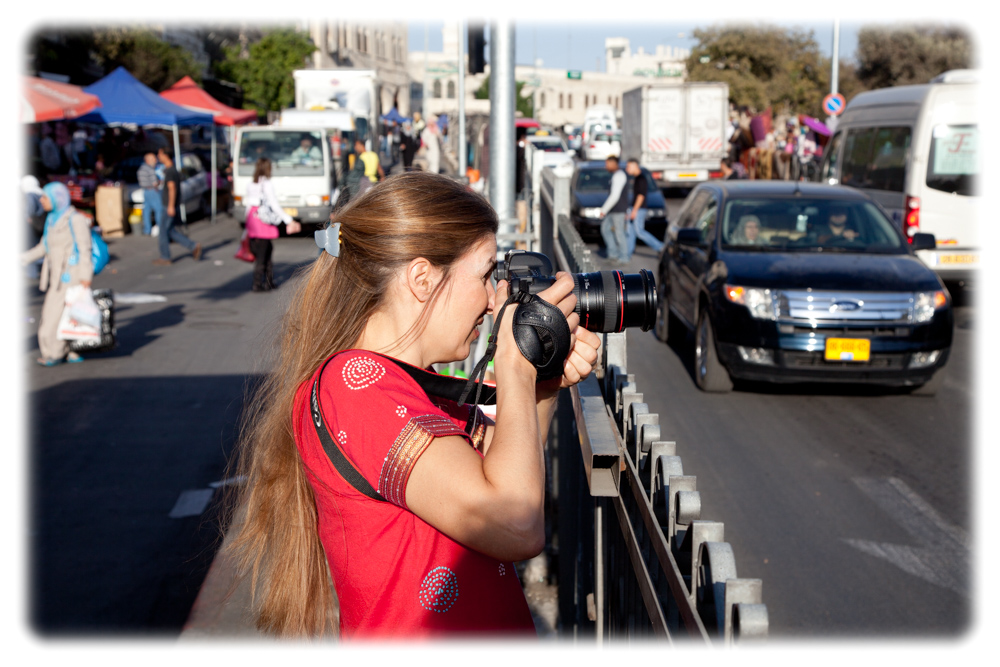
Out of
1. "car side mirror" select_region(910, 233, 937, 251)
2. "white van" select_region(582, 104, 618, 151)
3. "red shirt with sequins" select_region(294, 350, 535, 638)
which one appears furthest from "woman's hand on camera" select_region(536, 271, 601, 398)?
"white van" select_region(582, 104, 618, 151)

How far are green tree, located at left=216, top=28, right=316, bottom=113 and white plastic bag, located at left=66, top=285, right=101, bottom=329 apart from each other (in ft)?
101

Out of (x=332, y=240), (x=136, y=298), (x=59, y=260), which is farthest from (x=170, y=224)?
(x=332, y=240)

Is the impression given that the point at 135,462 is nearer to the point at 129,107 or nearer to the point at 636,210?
the point at 636,210

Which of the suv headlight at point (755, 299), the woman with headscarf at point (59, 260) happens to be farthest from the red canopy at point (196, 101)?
the suv headlight at point (755, 299)

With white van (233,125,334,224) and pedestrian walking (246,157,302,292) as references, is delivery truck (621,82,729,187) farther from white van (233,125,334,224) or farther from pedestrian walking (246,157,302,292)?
pedestrian walking (246,157,302,292)

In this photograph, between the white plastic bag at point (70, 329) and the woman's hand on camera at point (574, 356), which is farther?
the white plastic bag at point (70, 329)

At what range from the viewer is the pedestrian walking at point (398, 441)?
149 centimetres

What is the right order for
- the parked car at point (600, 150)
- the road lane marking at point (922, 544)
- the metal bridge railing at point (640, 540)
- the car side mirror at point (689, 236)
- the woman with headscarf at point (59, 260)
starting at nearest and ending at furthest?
the metal bridge railing at point (640, 540) → the road lane marking at point (922, 544) → the car side mirror at point (689, 236) → the woman with headscarf at point (59, 260) → the parked car at point (600, 150)

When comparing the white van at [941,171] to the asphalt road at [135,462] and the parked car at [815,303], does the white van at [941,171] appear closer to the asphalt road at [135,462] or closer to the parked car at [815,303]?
the parked car at [815,303]

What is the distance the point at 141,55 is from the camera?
102ft

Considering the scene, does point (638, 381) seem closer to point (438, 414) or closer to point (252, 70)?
point (438, 414)

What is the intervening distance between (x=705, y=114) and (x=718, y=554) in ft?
104

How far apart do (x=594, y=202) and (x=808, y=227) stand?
33.2ft

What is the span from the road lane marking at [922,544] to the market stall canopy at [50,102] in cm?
1317
